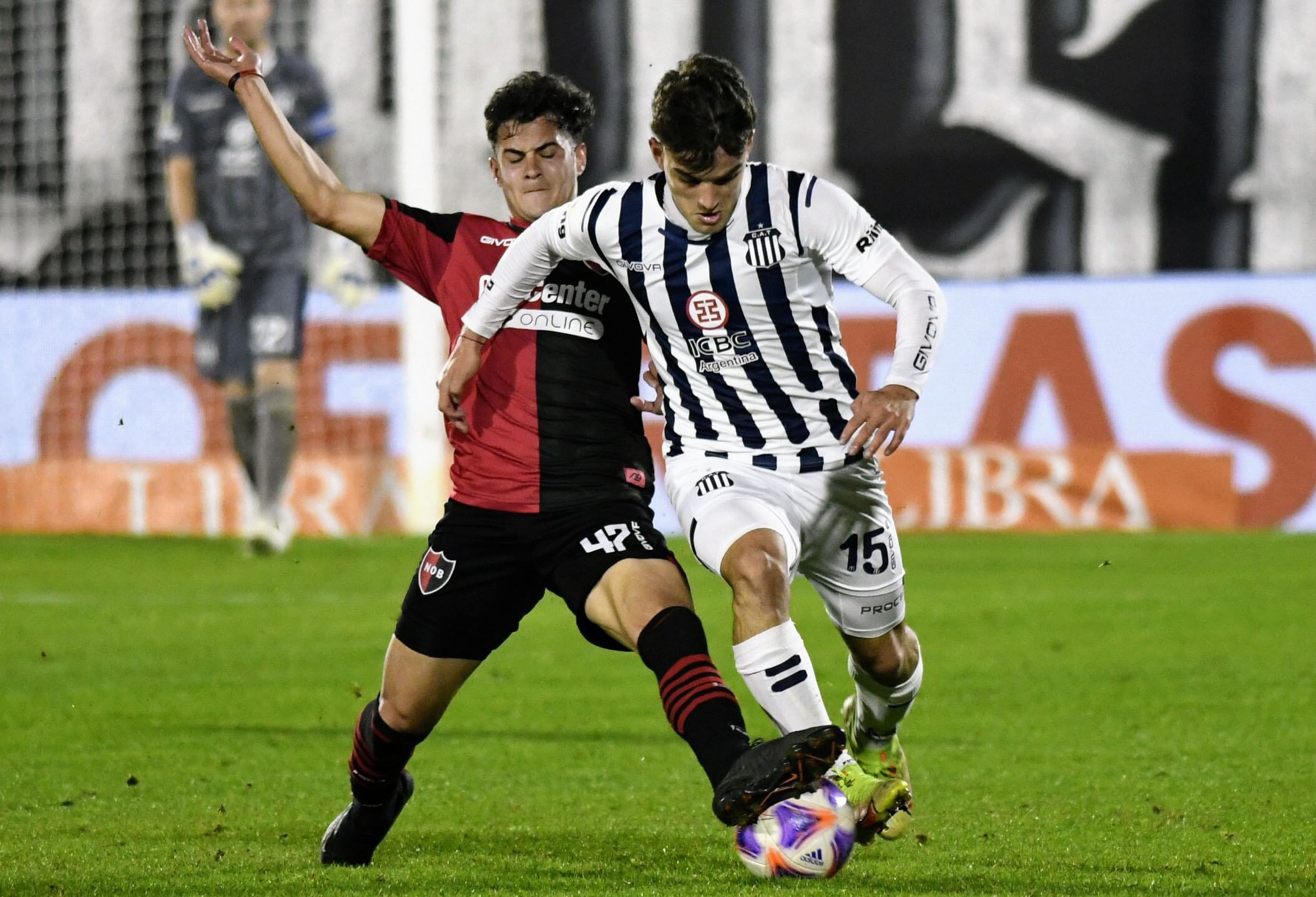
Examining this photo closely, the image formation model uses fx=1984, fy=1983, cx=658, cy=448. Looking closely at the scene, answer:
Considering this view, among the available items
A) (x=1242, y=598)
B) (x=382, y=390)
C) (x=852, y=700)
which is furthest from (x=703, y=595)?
(x=852, y=700)

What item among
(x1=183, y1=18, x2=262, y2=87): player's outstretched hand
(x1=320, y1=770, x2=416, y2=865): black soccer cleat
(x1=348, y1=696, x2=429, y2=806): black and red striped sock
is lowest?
(x1=320, y1=770, x2=416, y2=865): black soccer cleat

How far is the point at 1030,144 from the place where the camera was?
15.0m

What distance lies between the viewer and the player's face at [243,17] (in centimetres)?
1198

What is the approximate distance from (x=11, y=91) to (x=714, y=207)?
1339 cm

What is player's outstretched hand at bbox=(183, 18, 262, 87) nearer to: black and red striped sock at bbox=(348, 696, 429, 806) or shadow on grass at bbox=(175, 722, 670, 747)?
black and red striped sock at bbox=(348, 696, 429, 806)

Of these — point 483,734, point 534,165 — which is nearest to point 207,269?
point 483,734

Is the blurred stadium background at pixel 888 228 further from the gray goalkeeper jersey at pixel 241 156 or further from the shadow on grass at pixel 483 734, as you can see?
the shadow on grass at pixel 483 734

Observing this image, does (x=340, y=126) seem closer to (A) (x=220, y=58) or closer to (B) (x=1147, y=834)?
(A) (x=220, y=58)

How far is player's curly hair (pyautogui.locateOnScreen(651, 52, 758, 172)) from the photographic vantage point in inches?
157

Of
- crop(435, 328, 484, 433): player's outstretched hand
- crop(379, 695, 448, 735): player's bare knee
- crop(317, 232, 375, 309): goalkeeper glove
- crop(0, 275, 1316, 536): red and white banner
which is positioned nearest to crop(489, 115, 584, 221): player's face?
crop(435, 328, 484, 433): player's outstretched hand

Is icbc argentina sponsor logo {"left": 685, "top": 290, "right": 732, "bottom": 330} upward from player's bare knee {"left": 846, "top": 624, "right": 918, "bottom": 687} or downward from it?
upward

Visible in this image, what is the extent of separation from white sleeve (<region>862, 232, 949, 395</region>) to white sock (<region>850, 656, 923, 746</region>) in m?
0.96

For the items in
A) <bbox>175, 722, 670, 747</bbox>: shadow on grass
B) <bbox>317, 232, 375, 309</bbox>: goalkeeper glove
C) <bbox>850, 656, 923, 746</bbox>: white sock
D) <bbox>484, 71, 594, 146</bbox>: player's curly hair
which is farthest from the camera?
<bbox>317, 232, 375, 309</bbox>: goalkeeper glove

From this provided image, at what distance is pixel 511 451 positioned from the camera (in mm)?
4473
